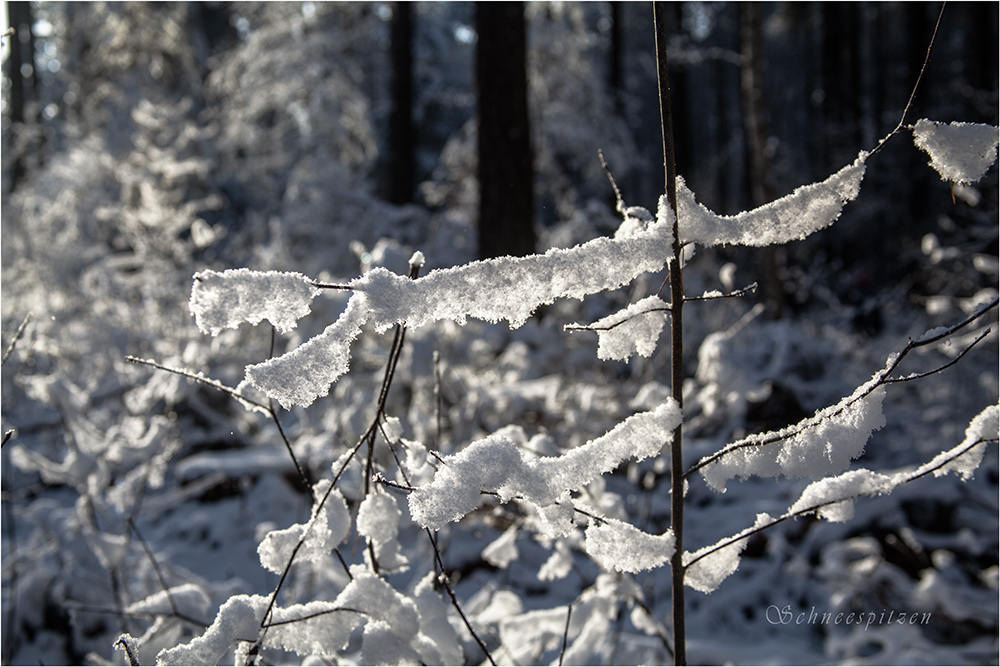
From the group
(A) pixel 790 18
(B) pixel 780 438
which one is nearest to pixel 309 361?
(B) pixel 780 438

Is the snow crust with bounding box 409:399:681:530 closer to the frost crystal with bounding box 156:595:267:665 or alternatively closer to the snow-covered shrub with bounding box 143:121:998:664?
the snow-covered shrub with bounding box 143:121:998:664

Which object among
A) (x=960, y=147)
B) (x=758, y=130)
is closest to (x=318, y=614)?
(x=960, y=147)

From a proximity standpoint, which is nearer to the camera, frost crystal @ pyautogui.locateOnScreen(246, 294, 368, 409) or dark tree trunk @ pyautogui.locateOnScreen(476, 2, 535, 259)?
frost crystal @ pyautogui.locateOnScreen(246, 294, 368, 409)

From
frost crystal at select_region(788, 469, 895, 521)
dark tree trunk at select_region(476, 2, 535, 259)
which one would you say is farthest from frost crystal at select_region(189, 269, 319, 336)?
dark tree trunk at select_region(476, 2, 535, 259)

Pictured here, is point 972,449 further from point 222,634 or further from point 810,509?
point 222,634

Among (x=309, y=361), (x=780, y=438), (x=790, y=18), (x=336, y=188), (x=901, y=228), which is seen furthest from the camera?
(x=901, y=228)

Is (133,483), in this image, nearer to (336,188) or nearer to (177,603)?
(177,603)

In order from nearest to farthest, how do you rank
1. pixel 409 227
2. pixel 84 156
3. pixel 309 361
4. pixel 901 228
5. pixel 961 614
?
1. pixel 309 361
2. pixel 961 614
3. pixel 409 227
4. pixel 84 156
5. pixel 901 228

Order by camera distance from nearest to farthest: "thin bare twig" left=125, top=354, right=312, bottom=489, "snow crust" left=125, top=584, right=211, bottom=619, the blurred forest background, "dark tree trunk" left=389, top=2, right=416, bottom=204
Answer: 1. "thin bare twig" left=125, top=354, right=312, bottom=489
2. "snow crust" left=125, top=584, right=211, bottom=619
3. the blurred forest background
4. "dark tree trunk" left=389, top=2, right=416, bottom=204
